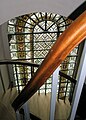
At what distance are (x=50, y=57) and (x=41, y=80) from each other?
163 mm

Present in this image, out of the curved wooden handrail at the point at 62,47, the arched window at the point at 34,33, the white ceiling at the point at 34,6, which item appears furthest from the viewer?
the arched window at the point at 34,33

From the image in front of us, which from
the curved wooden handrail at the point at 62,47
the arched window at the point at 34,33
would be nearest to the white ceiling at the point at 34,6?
the arched window at the point at 34,33

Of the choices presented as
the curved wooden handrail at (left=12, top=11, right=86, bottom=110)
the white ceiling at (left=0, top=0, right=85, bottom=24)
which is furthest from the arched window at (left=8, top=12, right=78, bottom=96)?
the curved wooden handrail at (left=12, top=11, right=86, bottom=110)

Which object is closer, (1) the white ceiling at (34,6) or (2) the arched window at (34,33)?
(1) the white ceiling at (34,6)

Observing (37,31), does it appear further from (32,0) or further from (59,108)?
(59,108)

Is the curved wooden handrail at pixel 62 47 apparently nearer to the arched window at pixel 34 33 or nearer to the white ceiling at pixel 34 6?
the white ceiling at pixel 34 6

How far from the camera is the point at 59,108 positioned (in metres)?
4.09

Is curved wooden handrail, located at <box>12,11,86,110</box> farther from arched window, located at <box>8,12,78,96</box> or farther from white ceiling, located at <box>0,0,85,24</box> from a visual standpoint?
arched window, located at <box>8,12,78,96</box>

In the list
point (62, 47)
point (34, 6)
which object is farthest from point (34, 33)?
point (62, 47)

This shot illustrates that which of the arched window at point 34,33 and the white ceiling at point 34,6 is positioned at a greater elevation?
the white ceiling at point 34,6

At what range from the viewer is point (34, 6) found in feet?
9.45

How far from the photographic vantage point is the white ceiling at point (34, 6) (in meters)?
2.86

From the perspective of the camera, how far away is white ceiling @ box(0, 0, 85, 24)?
9.37ft

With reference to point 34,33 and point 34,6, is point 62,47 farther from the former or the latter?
point 34,33
